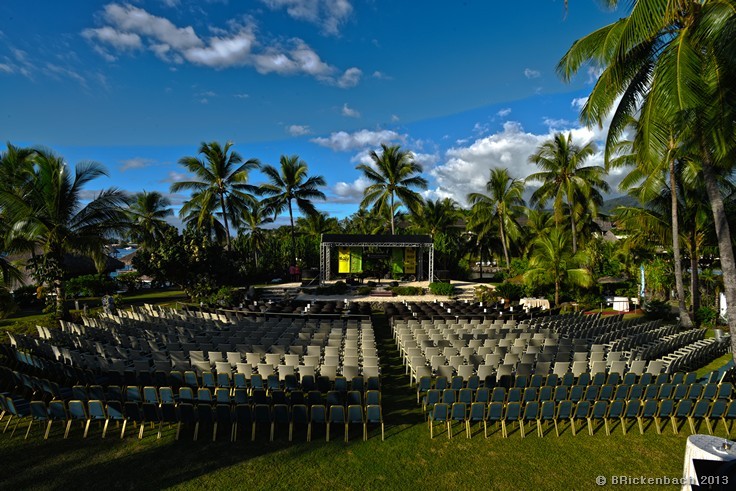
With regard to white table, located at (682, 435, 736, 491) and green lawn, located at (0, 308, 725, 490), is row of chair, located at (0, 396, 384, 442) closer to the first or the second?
green lawn, located at (0, 308, 725, 490)

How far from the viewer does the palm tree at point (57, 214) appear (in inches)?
556

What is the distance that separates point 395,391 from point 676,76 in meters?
8.92

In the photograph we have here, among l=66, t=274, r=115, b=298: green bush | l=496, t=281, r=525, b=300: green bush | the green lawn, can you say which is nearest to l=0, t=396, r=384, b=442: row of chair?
the green lawn

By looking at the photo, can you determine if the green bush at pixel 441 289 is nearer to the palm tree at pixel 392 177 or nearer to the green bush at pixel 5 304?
the palm tree at pixel 392 177

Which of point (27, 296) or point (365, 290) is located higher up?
point (365, 290)

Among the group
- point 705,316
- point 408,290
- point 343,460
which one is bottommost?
point 343,460

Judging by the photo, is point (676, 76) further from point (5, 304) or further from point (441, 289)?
point (441, 289)

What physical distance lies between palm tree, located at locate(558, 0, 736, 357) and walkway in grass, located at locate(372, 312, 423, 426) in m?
7.65

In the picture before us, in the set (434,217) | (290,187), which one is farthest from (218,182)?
(434,217)

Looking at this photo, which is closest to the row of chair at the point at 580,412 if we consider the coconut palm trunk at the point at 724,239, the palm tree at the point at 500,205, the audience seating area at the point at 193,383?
the audience seating area at the point at 193,383

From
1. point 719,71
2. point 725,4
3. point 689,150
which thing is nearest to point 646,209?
point 689,150

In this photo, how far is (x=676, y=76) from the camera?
280 inches

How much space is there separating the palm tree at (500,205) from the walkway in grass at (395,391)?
75.7ft

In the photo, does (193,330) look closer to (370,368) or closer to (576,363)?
(370,368)
